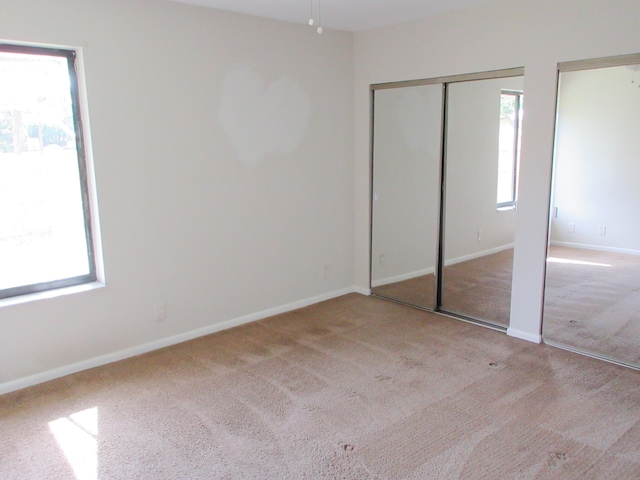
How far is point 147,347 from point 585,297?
128 inches

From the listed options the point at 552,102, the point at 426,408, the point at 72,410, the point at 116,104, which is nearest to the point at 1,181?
the point at 116,104

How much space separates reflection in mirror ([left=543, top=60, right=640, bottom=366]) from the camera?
3.36 meters

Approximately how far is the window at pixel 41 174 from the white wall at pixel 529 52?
266 centimetres

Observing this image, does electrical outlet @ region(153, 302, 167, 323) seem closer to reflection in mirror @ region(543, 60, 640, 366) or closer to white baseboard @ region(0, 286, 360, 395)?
white baseboard @ region(0, 286, 360, 395)

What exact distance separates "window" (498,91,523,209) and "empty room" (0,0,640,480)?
1.1 inches

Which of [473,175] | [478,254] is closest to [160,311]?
[478,254]

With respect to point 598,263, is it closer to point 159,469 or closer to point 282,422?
point 282,422

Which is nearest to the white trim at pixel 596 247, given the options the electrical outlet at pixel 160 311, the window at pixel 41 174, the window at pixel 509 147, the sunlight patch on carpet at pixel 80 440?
the window at pixel 509 147

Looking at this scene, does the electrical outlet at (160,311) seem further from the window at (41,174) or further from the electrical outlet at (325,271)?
the electrical outlet at (325,271)

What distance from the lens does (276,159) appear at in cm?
421

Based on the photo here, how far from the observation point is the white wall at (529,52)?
3.17m

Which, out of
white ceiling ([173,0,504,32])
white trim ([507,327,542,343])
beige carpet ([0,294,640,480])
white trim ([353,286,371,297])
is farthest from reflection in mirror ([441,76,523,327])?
white trim ([353,286,371,297])

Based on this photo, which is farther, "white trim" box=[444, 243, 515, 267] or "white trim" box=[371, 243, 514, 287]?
"white trim" box=[371, 243, 514, 287]

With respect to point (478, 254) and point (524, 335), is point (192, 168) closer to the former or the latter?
point (478, 254)
